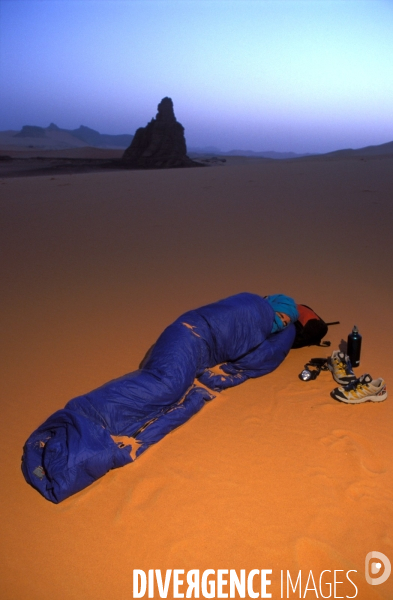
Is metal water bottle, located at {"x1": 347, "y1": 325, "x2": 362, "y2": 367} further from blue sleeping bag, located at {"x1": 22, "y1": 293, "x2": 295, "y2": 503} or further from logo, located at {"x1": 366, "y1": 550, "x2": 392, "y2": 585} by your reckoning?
logo, located at {"x1": 366, "y1": 550, "x2": 392, "y2": 585}

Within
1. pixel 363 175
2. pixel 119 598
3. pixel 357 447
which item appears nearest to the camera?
pixel 119 598

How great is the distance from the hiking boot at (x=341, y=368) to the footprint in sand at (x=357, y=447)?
1.78 ft

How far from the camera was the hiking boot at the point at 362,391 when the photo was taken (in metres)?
3.37

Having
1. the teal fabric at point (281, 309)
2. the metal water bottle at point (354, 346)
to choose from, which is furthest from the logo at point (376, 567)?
the teal fabric at point (281, 309)

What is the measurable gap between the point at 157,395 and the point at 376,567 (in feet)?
5.11

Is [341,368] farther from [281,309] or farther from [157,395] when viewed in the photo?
[157,395]

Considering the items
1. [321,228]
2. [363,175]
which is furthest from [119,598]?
[363,175]

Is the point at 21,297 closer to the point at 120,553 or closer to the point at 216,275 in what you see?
the point at 216,275

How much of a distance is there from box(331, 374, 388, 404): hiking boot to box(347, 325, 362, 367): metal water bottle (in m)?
0.40

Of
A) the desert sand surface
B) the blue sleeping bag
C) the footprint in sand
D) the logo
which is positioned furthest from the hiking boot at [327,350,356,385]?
the logo

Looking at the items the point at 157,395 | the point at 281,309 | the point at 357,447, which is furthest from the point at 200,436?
the point at 281,309

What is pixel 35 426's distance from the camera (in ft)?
10.6

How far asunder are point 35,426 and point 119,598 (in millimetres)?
1428

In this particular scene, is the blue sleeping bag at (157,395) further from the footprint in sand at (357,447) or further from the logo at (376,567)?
the logo at (376,567)
